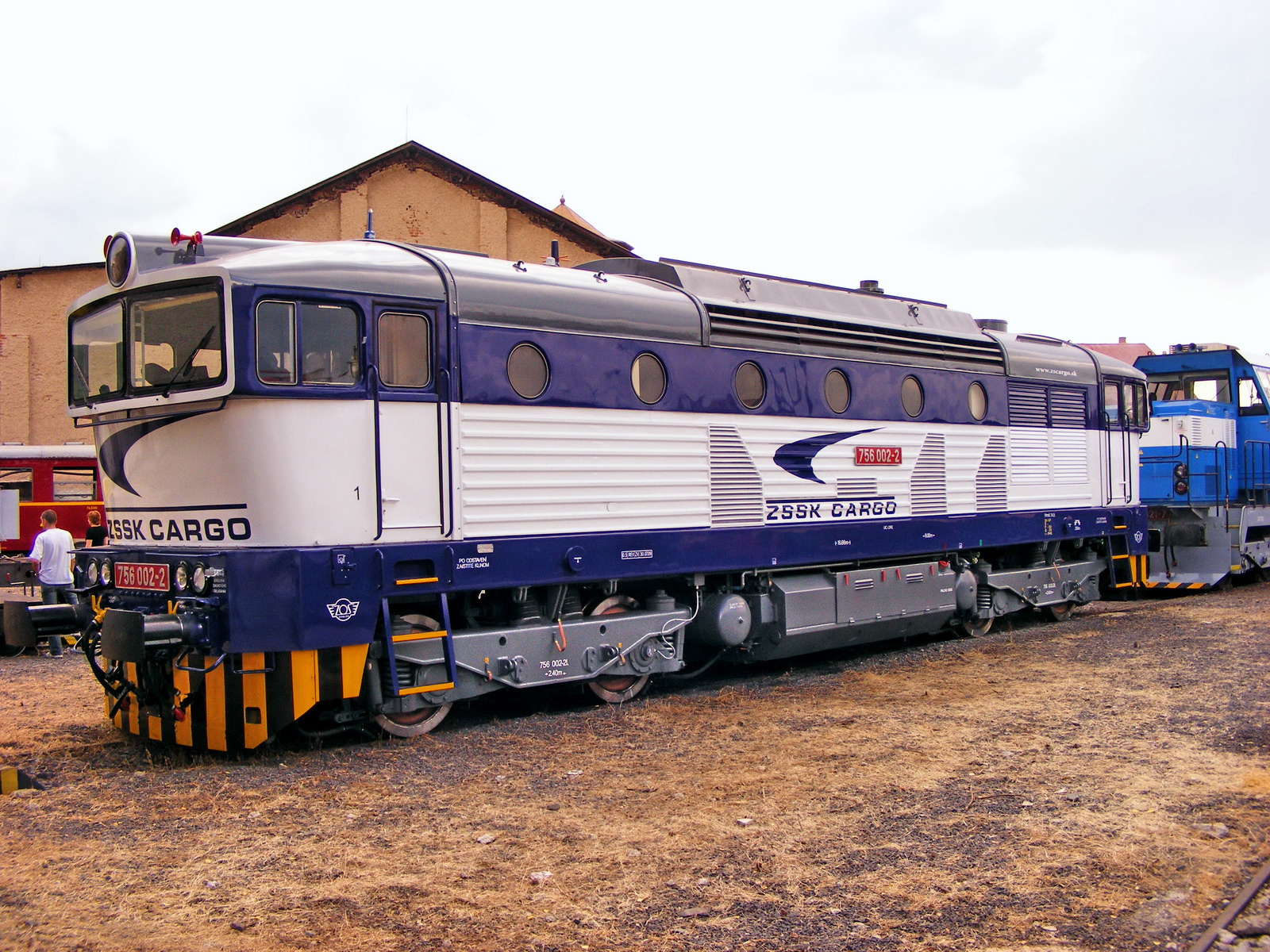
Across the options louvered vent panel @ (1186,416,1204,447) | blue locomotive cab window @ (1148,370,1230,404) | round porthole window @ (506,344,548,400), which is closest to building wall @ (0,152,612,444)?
blue locomotive cab window @ (1148,370,1230,404)

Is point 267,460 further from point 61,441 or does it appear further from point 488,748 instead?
point 61,441

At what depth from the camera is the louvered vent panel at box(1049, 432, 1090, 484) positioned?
14273mm

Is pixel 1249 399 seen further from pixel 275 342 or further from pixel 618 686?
pixel 275 342

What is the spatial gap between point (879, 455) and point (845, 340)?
1257mm

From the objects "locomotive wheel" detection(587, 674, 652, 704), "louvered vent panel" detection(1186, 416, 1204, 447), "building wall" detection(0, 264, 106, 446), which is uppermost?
"building wall" detection(0, 264, 106, 446)

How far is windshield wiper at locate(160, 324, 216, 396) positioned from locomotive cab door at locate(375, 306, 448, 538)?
1.06 metres

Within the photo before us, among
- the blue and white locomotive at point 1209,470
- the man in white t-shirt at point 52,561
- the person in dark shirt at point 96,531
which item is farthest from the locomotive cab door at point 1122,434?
the person in dark shirt at point 96,531

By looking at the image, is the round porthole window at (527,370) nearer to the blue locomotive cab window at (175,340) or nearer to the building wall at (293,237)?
the blue locomotive cab window at (175,340)

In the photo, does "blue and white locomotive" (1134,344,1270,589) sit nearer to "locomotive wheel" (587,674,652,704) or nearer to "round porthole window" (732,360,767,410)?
"round porthole window" (732,360,767,410)

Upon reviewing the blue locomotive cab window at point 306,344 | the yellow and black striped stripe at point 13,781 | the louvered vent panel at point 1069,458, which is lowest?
the yellow and black striped stripe at point 13,781

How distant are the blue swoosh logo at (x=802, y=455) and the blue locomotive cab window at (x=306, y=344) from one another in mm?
4322

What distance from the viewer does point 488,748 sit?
25.7 feet

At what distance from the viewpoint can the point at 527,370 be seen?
8.45 meters

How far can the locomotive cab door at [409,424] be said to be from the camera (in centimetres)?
764
